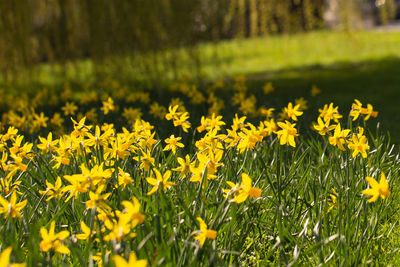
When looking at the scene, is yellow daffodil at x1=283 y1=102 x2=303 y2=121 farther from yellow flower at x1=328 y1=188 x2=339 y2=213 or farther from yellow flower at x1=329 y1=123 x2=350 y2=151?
yellow flower at x1=328 y1=188 x2=339 y2=213

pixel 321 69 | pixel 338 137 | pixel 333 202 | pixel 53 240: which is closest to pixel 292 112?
pixel 338 137

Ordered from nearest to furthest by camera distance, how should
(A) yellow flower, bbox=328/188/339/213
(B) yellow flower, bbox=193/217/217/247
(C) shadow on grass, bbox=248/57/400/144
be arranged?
1. (B) yellow flower, bbox=193/217/217/247
2. (A) yellow flower, bbox=328/188/339/213
3. (C) shadow on grass, bbox=248/57/400/144

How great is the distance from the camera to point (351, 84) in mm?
6543

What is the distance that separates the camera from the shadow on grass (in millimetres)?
4818

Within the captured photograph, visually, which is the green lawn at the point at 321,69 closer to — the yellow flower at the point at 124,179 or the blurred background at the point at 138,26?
the blurred background at the point at 138,26

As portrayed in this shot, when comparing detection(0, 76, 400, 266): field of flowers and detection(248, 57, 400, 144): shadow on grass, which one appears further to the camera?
detection(248, 57, 400, 144): shadow on grass

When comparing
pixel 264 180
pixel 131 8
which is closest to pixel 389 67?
pixel 131 8

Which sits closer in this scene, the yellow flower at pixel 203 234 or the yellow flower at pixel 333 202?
the yellow flower at pixel 203 234

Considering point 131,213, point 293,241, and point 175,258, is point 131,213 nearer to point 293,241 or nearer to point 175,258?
point 175,258

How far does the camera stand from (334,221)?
6.40ft

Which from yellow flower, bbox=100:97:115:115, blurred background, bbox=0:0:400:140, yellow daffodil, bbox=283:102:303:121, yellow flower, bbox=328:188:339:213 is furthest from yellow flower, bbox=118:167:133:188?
blurred background, bbox=0:0:400:140

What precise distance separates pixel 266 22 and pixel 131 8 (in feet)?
4.03

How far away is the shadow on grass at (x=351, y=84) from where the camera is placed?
4818 millimetres

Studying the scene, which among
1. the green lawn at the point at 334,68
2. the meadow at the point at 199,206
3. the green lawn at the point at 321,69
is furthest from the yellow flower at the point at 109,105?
the green lawn at the point at 334,68
